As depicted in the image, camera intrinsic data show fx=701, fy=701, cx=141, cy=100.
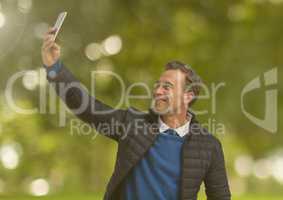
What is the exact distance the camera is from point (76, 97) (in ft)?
11.6

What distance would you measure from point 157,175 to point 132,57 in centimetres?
1048

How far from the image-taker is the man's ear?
12.8 feet

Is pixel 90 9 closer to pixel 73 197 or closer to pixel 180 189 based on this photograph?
pixel 73 197

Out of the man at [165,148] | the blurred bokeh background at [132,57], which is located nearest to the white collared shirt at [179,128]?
the man at [165,148]

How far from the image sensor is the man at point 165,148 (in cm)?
374

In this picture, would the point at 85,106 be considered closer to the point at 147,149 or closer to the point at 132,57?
the point at 147,149

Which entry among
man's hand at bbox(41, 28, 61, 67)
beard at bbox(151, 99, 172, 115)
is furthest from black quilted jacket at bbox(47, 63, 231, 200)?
man's hand at bbox(41, 28, 61, 67)

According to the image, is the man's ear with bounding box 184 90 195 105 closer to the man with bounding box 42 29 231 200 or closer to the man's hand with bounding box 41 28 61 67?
the man with bounding box 42 29 231 200

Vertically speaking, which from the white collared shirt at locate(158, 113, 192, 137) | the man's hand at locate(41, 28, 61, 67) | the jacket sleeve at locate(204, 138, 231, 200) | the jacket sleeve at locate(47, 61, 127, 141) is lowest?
the jacket sleeve at locate(204, 138, 231, 200)

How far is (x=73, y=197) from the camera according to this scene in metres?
8.54

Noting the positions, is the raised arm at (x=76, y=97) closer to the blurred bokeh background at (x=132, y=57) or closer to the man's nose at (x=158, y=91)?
the man's nose at (x=158, y=91)

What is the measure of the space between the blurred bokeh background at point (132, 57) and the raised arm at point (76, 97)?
17.6 ft

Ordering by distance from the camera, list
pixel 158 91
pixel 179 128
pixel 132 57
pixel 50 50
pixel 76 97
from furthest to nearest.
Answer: pixel 132 57 → pixel 179 128 → pixel 158 91 → pixel 76 97 → pixel 50 50

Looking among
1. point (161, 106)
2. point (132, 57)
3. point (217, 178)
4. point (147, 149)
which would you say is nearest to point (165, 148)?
point (147, 149)
